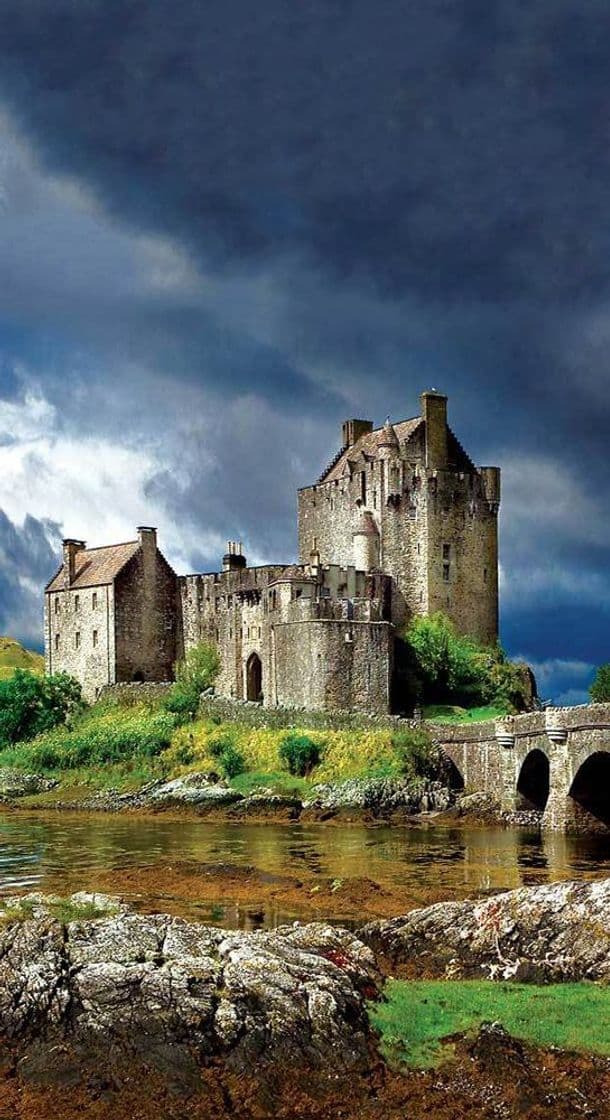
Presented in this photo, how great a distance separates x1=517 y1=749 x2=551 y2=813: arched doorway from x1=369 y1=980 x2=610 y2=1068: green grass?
33.8 meters

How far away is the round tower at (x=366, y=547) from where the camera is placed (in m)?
77.6

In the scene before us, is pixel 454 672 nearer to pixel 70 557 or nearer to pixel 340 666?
pixel 340 666

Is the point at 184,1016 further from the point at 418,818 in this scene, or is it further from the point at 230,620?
the point at 230,620

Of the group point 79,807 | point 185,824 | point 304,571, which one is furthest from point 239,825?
point 304,571

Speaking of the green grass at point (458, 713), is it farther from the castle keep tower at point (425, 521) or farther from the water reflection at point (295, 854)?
the water reflection at point (295, 854)

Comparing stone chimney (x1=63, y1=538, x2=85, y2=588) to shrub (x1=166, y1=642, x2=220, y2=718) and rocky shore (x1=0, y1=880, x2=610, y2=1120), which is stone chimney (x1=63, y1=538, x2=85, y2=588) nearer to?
shrub (x1=166, y1=642, x2=220, y2=718)

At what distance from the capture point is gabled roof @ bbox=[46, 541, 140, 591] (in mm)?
81562

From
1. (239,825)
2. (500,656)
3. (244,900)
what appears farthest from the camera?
(500,656)

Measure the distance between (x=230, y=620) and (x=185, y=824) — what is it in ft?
86.0

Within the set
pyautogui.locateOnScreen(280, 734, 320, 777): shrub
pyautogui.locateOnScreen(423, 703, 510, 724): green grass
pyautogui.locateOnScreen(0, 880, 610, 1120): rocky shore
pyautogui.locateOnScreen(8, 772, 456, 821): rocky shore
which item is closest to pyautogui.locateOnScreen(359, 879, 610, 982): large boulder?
pyautogui.locateOnScreen(0, 880, 610, 1120): rocky shore

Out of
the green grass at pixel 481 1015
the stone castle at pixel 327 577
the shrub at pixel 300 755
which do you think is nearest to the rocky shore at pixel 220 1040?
the green grass at pixel 481 1015

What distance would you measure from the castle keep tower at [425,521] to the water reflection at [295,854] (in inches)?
1085

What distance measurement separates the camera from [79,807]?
203 feet

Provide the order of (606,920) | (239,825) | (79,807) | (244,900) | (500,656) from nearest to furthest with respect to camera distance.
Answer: (606,920)
(244,900)
(239,825)
(79,807)
(500,656)
